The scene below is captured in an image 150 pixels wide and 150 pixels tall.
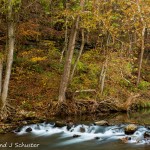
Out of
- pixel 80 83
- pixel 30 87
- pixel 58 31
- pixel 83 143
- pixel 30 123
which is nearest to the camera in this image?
pixel 83 143

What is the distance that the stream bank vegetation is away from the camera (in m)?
14.1

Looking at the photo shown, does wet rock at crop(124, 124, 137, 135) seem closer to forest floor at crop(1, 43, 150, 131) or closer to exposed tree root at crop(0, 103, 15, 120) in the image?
forest floor at crop(1, 43, 150, 131)

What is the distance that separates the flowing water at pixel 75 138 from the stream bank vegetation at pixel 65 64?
1848 millimetres

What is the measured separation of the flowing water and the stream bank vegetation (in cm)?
185

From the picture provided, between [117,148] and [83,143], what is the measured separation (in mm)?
1412

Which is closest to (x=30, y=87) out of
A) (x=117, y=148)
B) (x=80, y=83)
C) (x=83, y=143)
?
(x=80, y=83)

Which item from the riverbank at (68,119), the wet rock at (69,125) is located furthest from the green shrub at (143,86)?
the wet rock at (69,125)

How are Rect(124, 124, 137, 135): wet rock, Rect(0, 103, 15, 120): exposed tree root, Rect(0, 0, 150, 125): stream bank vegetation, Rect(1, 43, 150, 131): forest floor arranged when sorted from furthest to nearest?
Rect(1, 43, 150, 131): forest floor < Rect(0, 0, 150, 125): stream bank vegetation < Rect(0, 103, 15, 120): exposed tree root < Rect(124, 124, 137, 135): wet rock

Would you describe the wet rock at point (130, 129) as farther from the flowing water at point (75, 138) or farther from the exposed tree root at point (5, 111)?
the exposed tree root at point (5, 111)

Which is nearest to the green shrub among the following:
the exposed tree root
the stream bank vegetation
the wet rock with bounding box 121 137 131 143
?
the stream bank vegetation

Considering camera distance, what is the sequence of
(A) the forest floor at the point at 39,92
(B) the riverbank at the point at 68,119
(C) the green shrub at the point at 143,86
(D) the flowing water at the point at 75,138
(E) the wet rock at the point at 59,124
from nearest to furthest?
(D) the flowing water at the point at 75,138, (B) the riverbank at the point at 68,119, (E) the wet rock at the point at 59,124, (A) the forest floor at the point at 39,92, (C) the green shrub at the point at 143,86

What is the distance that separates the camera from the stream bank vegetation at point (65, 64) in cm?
1414

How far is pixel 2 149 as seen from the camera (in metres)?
9.79

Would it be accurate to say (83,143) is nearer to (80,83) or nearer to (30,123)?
(30,123)
